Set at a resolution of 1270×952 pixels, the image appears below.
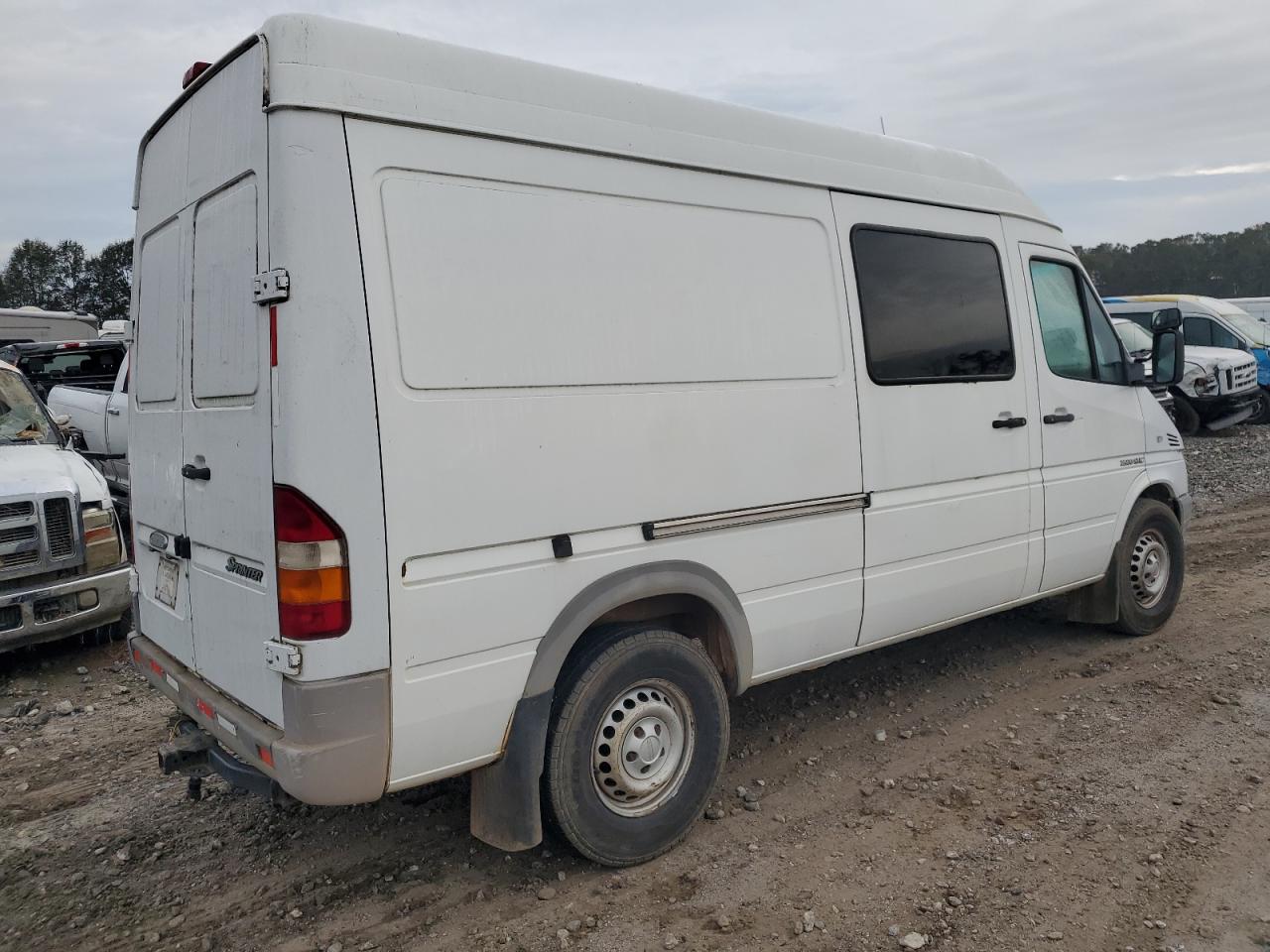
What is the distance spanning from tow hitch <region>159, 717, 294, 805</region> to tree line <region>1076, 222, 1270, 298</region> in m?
42.2

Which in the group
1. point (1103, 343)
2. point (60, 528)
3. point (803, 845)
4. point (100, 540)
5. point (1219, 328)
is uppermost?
point (1219, 328)

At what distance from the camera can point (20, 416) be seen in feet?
23.1

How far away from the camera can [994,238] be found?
5.02 meters

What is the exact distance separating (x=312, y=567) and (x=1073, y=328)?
Result: 4460 mm

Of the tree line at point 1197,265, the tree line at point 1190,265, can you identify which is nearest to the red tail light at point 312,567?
the tree line at point 1190,265

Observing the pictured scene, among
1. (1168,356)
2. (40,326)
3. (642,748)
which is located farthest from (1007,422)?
(40,326)

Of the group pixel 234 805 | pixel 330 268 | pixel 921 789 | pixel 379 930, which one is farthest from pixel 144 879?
pixel 921 789

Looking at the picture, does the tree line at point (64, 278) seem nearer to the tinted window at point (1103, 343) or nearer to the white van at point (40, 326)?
the white van at point (40, 326)

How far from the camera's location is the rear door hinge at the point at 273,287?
2789 mm

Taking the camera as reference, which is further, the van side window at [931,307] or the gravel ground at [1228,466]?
the gravel ground at [1228,466]

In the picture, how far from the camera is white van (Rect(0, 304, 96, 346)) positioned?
19.5 metres

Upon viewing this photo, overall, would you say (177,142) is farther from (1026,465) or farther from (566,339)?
(1026,465)

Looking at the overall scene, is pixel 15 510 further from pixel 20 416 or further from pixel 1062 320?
Answer: pixel 1062 320

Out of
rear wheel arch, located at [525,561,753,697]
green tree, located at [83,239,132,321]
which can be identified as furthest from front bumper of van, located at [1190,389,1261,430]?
green tree, located at [83,239,132,321]
